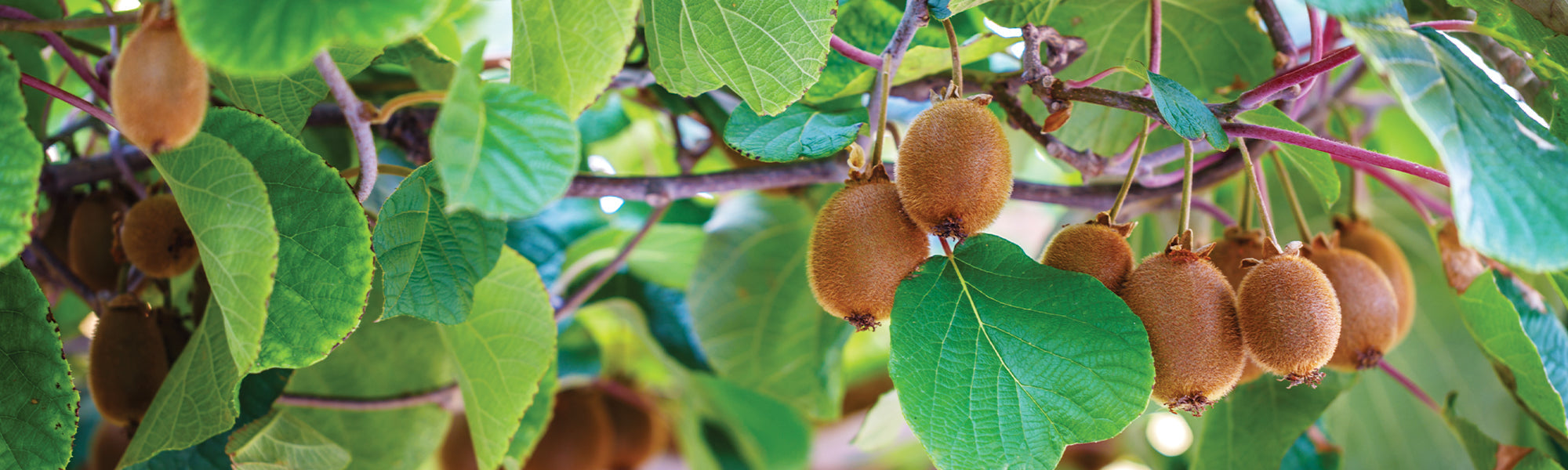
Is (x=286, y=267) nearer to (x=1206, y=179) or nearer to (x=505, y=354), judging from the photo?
(x=505, y=354)

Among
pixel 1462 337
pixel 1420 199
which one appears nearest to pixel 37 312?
pixel 1420 199

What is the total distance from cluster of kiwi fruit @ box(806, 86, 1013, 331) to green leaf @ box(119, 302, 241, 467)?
30 cm

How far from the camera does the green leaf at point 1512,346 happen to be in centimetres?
50

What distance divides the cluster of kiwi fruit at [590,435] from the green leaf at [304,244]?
40 centimetres

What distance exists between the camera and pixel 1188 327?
0.38 metres

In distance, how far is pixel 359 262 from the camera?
0.37m

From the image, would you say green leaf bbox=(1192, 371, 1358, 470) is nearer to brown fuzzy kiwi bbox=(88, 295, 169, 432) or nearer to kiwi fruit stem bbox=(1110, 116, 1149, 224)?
kiwi fruit stem bbox=(1110, 116, 1149, 224)

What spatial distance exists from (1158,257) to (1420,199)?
15.9 inches

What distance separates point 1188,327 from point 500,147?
0.31 meters

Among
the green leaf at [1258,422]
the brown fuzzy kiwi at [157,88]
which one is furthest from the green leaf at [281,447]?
the green leaf at [1258,422]

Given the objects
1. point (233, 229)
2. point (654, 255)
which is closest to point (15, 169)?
point (233, 229)

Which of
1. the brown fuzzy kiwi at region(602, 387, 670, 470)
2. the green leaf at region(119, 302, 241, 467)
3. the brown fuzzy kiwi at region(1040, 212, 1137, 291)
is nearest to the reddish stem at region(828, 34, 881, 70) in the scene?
the brown fuzzy kiwi at region(1040, 212, 1137, 291)

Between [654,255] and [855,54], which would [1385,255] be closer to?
[855,54]

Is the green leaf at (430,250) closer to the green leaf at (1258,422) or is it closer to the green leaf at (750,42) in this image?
the green leaf at (750,42)
